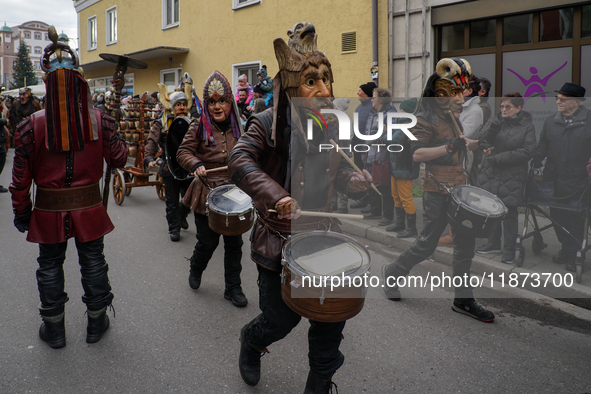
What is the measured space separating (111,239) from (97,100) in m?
9.60

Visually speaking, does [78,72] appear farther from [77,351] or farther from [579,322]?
[579,322]

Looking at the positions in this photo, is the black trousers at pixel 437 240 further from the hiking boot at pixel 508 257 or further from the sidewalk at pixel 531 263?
the hiking boot at pixel 508 257

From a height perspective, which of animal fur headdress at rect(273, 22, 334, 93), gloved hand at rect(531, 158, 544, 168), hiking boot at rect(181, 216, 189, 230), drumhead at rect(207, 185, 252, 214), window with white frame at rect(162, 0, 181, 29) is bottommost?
hiking boot at rect(181, 216, 189, 230)

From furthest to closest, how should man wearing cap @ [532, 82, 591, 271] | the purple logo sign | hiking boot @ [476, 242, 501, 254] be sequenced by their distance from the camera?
1. the purple logo sign
2. hiking boot @ [476, 242, 501, 254]
3. man wearing cap @ [532, 82, 591, 271]

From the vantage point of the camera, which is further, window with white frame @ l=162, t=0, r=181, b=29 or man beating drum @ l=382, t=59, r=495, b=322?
window with white frame @ l=162, t=0, r=181, b=29

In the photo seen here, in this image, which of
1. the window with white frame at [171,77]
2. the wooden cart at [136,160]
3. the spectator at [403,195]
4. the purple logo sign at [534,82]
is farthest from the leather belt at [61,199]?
the window with white frame at [171,77]

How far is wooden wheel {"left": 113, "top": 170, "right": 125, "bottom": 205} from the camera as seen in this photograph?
28.8ft

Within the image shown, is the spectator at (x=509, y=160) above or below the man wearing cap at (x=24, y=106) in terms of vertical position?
below

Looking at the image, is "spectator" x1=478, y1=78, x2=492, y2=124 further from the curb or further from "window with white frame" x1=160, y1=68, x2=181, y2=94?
"window with white frame" x1=160, y1=68, x2=181, y2=94

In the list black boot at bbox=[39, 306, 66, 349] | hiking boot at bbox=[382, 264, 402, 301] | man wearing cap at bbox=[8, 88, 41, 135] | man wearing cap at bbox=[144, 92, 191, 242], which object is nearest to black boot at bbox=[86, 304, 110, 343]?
black boot at bbox=[39, 306, 66, 349]

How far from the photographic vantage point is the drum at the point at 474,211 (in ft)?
12.1

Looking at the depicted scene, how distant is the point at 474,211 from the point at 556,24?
Answer: 242 inches

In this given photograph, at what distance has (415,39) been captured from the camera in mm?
9914

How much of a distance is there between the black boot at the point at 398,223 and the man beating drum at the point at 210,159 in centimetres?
264
